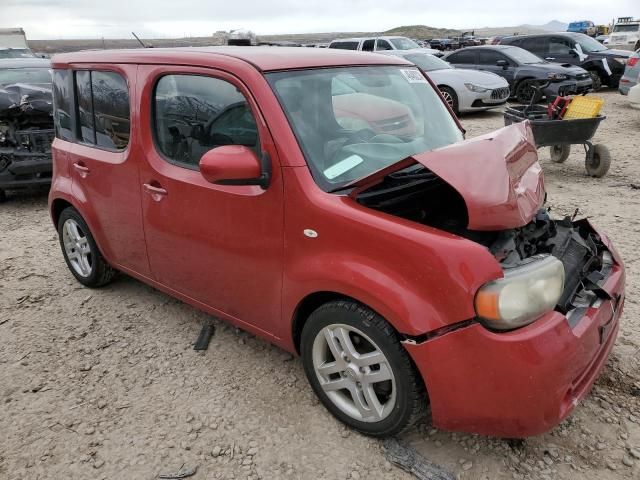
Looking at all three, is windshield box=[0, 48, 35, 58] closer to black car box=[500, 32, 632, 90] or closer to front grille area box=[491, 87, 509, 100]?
front grille area box=[491, 87, 509, 100]

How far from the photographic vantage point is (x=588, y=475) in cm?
228

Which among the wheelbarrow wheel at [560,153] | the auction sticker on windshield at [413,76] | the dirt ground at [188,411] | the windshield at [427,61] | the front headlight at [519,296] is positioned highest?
the windshield at [427,61]

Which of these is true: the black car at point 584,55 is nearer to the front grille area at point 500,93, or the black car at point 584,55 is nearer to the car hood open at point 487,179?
the front grille area at point 500,93

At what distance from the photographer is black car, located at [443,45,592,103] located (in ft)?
42.1

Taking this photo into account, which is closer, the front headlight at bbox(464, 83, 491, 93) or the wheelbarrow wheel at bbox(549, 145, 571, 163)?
the wheelbarrow wheel at bbox(549, 145, 571, 163)

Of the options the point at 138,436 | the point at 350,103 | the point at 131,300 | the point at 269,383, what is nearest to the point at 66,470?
the point at 138,436

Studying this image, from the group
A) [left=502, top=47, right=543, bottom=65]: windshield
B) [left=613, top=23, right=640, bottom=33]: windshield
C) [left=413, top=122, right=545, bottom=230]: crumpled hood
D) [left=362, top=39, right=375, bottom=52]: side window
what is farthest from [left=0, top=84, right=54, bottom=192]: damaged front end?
[left=613, top=23, right=640, bottom=33]: windshield

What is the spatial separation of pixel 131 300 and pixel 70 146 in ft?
4.02

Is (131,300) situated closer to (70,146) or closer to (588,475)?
(70,146)

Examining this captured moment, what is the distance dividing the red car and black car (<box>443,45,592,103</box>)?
11.1 meters

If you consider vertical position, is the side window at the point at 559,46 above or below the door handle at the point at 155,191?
above

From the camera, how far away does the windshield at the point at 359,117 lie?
2.51 m

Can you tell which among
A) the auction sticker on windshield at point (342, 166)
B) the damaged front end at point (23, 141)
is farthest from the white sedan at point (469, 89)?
the auction sticker on windshield at point (342, 166)

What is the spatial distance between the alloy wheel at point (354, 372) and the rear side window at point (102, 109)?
6.02 feet
